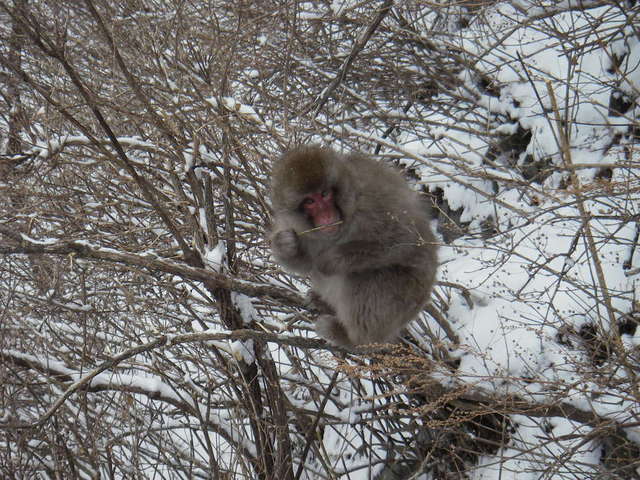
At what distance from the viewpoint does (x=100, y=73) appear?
16.7ft

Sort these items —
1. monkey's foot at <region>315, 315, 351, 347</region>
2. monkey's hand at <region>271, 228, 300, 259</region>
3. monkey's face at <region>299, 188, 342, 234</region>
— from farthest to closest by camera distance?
monkey's foot at <region>315, 315, 351, 347</region> → monkey's hand at <region>271, 228, 300, 259</region> → monkey's face at <region>299, 188, 342, 234</region>

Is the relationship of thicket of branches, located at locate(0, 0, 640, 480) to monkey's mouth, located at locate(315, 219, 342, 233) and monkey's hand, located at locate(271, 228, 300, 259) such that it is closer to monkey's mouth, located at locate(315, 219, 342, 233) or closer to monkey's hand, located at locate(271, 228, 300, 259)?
monkey's hand, located at locate(271, 228, 300, 259)

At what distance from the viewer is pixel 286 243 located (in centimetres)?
342

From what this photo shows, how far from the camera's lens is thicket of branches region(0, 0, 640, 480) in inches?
130

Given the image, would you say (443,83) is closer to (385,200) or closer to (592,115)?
(592,115)

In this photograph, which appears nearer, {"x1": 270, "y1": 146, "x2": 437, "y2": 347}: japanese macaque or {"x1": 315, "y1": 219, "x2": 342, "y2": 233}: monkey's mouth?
{"x1": 315, "y1": 219, "x2": 342, "y2": 233}: monkey's mouth

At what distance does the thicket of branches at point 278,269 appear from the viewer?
3.31 m

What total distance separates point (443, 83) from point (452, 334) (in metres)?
2.98

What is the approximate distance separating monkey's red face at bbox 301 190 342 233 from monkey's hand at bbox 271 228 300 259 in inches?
6.8

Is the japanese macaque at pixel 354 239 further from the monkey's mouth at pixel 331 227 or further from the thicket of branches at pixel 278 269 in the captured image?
the thicket of branches at pixel 278 269

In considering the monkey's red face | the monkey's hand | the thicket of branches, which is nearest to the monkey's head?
the monkey's red face

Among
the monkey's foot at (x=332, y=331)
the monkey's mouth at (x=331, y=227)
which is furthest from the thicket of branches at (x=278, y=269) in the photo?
the monkey's mouth at (x=331, y=227)

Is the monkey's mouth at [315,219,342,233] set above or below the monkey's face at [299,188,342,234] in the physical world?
below

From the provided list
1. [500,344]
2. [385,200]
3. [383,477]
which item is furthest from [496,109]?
[383,477]
